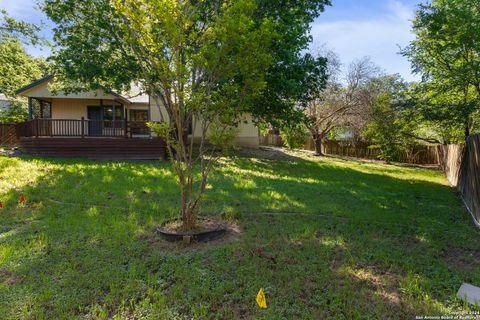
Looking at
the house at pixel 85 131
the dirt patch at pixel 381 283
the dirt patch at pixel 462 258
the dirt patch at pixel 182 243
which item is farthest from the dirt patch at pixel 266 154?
the dirt patch at pixel 381 283

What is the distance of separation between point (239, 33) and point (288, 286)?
120 inches

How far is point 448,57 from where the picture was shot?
9.83m

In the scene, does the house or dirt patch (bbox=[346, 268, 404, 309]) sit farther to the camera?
the house

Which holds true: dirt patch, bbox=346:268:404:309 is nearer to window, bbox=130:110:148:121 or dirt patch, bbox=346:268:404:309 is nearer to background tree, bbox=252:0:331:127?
background tree, bbox=252:0:331:127

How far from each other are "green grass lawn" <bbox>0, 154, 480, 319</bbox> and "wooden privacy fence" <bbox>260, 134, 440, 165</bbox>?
1426cm

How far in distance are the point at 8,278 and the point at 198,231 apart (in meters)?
2.20

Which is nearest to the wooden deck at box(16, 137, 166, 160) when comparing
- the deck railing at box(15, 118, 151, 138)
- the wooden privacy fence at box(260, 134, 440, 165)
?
the deck railing at box(15, 118, 151, 138)

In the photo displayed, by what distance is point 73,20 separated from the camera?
1152cm

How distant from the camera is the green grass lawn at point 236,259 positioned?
2.88m

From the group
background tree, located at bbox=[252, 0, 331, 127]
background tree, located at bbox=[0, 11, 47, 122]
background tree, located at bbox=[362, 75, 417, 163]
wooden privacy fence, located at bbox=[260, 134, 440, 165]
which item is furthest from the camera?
wooden privacy fence, located at bbox=[260, 134, 440, 165]

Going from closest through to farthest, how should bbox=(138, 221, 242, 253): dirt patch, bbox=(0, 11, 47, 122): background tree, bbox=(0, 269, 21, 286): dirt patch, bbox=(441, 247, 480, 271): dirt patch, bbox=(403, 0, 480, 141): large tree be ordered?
bbox=(0, 269, 21, 286): dirt patch → bbox=(441, 247, 480, 271): dirt patch → bbox=(138, 221, 242, 253): dirt patch → bbox=(403, 0, 480, 141): large tree → bbox=(0, 11, 47, 122): background tree

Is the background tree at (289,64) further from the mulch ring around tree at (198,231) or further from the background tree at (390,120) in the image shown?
the mulch ring around tree at (198,231)

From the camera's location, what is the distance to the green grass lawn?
9.46 ft

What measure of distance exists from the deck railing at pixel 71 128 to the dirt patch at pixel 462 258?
12.3m
